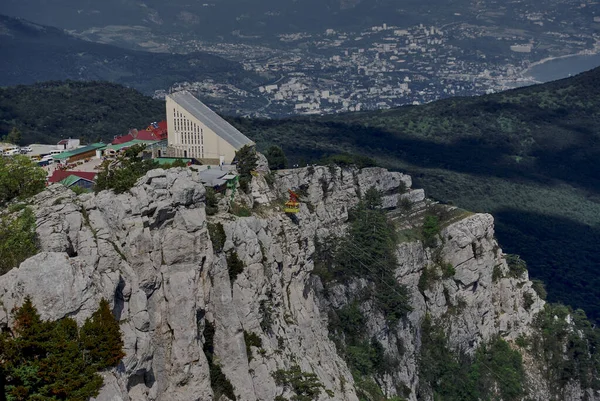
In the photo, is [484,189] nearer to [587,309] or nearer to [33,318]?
[587,309]

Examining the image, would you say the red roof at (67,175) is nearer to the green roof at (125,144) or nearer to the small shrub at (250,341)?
the green roof at (125,144)

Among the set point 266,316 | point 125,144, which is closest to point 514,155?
point 125,144

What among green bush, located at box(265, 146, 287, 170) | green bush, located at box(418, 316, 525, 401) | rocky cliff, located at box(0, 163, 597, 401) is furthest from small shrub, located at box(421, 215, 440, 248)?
green bush, located at box(265, 146, 287, 170)

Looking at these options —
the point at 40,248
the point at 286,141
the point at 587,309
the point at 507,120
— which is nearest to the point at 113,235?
the point at 40,248

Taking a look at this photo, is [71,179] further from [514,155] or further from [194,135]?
[514,155]

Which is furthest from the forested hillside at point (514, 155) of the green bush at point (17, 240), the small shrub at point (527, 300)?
the green bush at point (17, 240)

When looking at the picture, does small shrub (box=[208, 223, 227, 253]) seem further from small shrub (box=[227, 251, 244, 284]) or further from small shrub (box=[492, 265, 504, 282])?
small shrub (box=[492, 265, 504, 282])
